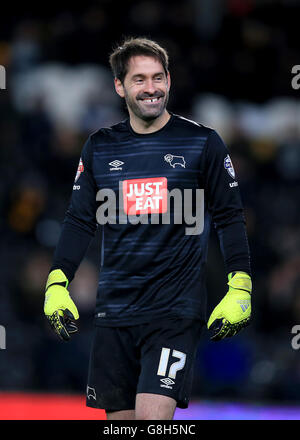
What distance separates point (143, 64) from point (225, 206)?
0.83 meters

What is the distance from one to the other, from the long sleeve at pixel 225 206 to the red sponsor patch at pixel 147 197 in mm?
243

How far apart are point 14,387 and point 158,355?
4525 mm

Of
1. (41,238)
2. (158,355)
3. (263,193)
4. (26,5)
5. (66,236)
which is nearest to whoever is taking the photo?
(158,355)

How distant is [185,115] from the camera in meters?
11.1

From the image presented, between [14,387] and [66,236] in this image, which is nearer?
[66,236]

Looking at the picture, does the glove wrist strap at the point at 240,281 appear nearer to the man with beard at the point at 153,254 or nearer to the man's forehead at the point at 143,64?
the man with beard at the point at 153,254

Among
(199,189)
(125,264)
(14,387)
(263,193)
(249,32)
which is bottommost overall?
(14,387)

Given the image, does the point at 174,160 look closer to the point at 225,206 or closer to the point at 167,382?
the point at 225,206

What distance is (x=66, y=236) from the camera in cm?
496

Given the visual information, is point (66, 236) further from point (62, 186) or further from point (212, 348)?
point (62, 186)

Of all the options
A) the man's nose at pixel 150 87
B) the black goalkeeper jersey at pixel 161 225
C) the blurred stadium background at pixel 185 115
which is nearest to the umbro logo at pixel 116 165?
the black goalkeeper jersey at pixel 161 225

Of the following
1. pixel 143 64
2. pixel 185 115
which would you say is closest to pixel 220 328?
pixel 143 64

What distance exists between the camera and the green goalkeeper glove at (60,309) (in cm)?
472

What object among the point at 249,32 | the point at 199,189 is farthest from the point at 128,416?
the point at 249,32
